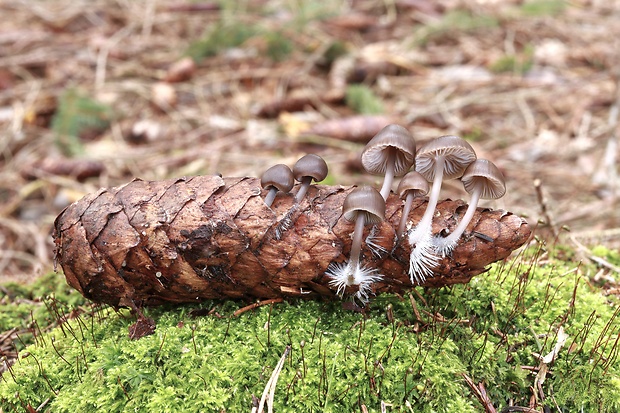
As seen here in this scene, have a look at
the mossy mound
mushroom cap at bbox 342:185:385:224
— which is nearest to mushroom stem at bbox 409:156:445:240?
mushroom cap at bbox 342:185:385:224

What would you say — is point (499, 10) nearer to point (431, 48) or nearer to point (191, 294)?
point (431, 48)

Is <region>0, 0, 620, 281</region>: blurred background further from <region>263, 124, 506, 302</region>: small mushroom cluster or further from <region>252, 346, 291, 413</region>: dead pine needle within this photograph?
<region>252, 346, 291, 413</region>: dead pine needle

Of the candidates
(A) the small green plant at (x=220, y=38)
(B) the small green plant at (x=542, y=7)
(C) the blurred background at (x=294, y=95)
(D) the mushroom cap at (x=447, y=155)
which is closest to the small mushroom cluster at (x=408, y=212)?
(D) the mushroom cap at (x=447, y=155)

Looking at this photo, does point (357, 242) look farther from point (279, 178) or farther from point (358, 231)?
point (279, 178)

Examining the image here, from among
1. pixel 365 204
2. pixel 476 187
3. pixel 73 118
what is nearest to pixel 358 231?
pixel 365 204

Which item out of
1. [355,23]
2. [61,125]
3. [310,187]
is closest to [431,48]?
[355,23]

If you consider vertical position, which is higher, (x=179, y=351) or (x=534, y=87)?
(x=179, y=351)
